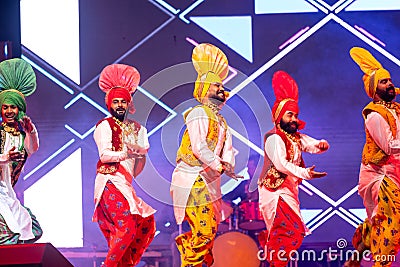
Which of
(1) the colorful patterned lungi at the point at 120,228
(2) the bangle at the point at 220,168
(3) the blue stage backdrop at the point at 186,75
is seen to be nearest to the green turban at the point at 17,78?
(3) the blue stage backdrop at the point at 186,75

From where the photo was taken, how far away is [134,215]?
16.1ft

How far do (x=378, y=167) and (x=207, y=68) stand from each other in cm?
148

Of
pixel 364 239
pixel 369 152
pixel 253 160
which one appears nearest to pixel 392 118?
pixel 369 152

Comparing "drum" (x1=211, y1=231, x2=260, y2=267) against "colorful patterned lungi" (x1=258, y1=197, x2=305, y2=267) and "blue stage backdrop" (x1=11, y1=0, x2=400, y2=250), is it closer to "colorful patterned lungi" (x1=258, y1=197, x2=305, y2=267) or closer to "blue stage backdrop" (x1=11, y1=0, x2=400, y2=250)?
"colorful patterned lungi" (x1=258, y1=197, x2=305, y2=267)

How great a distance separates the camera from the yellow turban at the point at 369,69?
17.6 ft

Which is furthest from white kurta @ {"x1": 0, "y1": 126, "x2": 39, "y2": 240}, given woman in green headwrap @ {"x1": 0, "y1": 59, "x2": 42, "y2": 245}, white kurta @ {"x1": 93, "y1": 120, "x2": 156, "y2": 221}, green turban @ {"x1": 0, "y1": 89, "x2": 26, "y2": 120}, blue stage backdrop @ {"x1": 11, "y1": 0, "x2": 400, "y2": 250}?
blue stage backdrop @ {"x1": 11, "y1": 0, "x2": 400, "y2": 250}

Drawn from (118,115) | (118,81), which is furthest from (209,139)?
(118,81)

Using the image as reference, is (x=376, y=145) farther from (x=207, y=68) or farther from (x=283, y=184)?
(x=207, y=68)

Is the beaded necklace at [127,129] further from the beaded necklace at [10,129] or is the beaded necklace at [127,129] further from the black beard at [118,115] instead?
the beaded necklace at [10,129]

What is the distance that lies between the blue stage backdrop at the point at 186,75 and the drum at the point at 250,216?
493mm

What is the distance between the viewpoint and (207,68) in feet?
17.3

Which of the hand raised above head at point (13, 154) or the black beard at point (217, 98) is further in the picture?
the black beard at point (217, 98)

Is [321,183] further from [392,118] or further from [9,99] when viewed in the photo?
[9,99]

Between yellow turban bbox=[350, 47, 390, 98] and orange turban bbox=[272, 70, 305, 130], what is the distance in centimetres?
58
